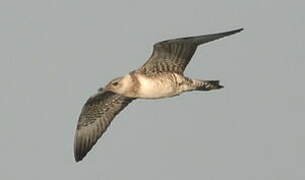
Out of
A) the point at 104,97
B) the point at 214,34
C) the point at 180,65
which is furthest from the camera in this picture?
the point at 104,97

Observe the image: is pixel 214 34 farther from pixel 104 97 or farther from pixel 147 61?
pixel 104 97

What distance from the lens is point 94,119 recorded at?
726 inches

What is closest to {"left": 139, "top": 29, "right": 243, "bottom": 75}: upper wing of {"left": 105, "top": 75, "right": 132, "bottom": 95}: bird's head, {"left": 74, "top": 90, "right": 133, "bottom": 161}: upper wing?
{"left": 105, "top": 75, "right": 132, "bottom": 95}: bird's head

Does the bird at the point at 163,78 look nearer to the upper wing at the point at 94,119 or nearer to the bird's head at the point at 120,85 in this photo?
the bird's head at the point at 120,85

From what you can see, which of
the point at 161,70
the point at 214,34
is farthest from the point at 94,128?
the point at 214,34

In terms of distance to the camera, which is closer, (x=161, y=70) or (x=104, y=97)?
(x=161, y=70)

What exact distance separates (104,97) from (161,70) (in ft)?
6.96

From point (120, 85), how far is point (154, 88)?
0.73m

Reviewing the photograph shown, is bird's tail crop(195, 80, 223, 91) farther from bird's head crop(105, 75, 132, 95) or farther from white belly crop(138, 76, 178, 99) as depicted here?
bird's head crop(105, 75, 132, 95)

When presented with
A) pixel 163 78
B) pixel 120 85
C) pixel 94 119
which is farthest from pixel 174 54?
pixel 94 119

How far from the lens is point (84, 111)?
18188 mm

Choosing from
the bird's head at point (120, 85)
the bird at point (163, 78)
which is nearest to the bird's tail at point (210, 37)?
the bird at point (163, 78)

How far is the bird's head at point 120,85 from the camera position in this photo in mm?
15922

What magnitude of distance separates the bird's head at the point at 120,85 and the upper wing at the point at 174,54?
17.0 inches
